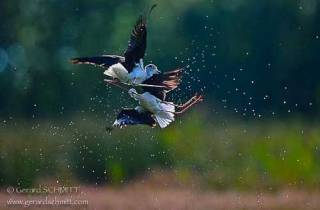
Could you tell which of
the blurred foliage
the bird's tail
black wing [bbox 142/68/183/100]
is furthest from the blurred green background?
black wing [bbox 142/68/183/100]

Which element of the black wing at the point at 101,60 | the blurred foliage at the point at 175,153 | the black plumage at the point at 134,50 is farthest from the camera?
the blurred foliage at the point at 175,153

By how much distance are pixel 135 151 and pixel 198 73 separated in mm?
526

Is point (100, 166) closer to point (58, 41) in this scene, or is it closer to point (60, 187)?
point (60, 187)

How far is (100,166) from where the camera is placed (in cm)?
554

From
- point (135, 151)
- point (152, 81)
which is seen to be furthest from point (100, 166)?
point (152, 81)

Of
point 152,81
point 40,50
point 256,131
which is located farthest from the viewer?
point 40,50

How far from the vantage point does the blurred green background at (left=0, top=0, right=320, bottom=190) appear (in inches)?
210

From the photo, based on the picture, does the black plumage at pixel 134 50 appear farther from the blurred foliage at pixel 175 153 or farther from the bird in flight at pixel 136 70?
the blurred foliage at pixel 175 153

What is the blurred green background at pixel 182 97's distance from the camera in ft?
17.5

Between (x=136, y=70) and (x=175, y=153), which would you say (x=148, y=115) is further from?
(x=175, y=153)

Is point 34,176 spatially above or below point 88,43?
below

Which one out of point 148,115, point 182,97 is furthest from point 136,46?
point 182,97

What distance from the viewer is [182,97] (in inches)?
214

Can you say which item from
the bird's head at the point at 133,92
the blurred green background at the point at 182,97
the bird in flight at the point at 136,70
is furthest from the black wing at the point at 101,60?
the blurred green background at the point at 182,97
